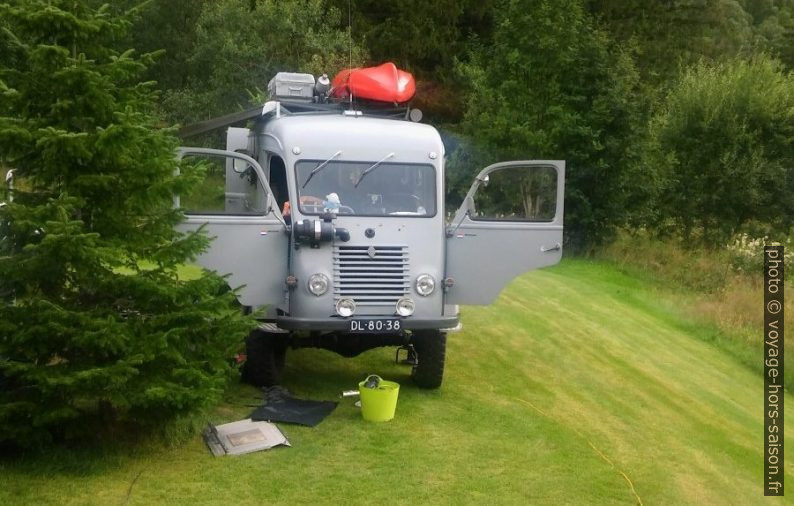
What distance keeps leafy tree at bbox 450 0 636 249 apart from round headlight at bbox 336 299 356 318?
14221 mm

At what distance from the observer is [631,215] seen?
23.1 meters

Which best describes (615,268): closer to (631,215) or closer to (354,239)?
(631,215)

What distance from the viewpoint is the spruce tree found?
5.88m

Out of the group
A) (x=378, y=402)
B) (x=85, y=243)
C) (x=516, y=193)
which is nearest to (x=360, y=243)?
(x=378, y=402)

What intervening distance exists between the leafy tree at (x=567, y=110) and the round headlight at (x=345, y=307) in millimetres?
14221

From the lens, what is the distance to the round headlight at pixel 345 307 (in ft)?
26.7

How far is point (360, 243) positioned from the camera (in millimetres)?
8320

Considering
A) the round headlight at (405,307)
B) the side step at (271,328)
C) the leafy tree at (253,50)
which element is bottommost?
the side step at (271,328)

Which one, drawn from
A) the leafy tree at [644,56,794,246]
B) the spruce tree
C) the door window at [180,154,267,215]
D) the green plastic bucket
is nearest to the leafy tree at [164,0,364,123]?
the leafy tree at [644,56,794,246]

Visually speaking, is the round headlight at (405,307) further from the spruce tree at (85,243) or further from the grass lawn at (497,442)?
the spruce tree at (85,243)

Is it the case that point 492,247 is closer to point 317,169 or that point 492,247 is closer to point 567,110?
point 317,169

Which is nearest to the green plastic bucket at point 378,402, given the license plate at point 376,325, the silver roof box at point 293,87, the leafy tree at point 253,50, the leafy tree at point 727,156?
the license plate at point 376,325

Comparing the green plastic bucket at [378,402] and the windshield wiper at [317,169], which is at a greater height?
the windshield wiper at [317,169]

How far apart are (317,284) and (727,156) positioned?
1832 centimetres
